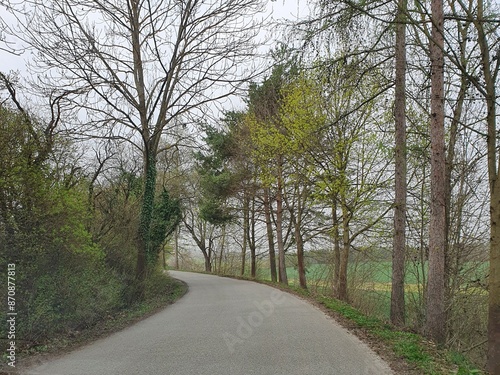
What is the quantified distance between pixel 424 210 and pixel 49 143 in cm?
1038

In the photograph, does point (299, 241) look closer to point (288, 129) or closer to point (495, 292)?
point (288, 129)

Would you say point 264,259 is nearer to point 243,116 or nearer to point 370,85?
point 243,116

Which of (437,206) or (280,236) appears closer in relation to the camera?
(437,206)

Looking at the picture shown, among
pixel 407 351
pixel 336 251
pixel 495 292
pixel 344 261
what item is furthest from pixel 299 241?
pixel 495 292

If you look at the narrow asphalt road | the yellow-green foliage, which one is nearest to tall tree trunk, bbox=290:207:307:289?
the yellow-green foliage

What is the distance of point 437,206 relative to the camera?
7.39m

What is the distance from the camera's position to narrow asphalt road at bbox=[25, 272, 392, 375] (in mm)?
5605

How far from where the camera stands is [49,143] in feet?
26.7

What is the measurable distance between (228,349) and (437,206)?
447cm

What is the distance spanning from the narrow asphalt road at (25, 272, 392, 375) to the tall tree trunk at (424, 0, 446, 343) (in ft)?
5.27

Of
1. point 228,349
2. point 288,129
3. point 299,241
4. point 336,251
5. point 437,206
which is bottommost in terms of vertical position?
point 228,349

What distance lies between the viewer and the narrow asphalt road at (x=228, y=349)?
561 cm

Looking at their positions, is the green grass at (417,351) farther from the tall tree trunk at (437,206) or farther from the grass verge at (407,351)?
the tall tree trunk at (437,206)

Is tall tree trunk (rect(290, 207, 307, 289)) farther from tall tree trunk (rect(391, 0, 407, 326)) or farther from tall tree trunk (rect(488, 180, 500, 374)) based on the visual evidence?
tall tree trunk (rect(488, 180, 500, 374))
